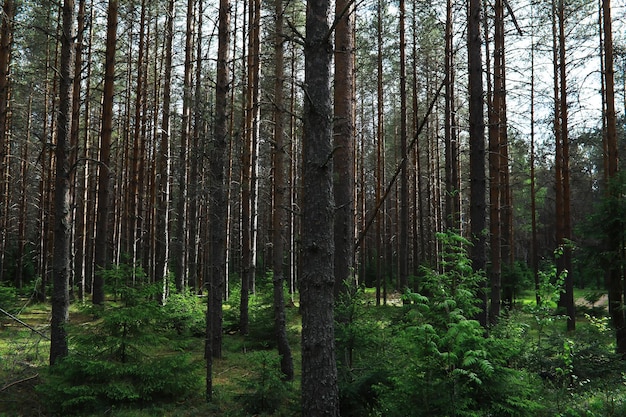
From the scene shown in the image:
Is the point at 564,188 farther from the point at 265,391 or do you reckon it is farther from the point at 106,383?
the point at 106,383

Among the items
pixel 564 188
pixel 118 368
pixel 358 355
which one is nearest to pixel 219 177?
pixel 118 368

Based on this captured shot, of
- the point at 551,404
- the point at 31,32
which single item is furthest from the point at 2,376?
the point at 31,32

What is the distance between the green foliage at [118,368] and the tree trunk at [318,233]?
379cm

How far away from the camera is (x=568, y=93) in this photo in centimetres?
1412

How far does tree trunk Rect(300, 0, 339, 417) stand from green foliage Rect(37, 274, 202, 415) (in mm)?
3786

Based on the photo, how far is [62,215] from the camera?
6559 mm

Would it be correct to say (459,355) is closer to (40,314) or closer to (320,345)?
(320,345)

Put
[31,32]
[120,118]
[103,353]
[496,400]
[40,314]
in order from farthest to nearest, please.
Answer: [120,118]
[31,32]
[40,314]
[103,353]
[496,400]

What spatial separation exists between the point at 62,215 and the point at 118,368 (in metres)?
2.48

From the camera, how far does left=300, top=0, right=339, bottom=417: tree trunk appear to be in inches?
137

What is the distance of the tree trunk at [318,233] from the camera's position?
3479 mm

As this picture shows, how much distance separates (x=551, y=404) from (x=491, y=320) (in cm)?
583

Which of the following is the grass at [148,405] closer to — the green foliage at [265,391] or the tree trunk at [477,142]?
the green foliage at [265,391]

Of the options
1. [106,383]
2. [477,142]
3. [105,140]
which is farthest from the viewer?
[105,140]
